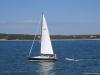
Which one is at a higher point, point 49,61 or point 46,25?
point 46,25

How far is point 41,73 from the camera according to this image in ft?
237

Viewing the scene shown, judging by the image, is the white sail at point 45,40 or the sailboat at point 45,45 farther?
the white sail at point 45,40

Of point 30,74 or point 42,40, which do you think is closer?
point 30,74

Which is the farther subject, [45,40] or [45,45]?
[45,40]

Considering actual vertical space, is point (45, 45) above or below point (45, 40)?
below

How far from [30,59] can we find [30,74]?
27.7m

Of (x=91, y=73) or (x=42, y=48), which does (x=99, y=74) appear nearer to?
(x=91, y=73)

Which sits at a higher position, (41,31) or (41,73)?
(41,31)

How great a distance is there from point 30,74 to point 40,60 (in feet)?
84.6

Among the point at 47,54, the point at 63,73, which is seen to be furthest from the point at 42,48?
the point at 63,73

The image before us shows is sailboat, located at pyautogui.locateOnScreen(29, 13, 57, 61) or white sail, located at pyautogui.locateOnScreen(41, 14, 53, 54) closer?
sailboat, located at pyautogui.locateOnScreen(29, 13, 57, 61)

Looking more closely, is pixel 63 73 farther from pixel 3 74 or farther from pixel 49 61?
pixel 49 61

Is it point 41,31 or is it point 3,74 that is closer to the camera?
point 3,74

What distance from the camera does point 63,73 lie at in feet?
240
